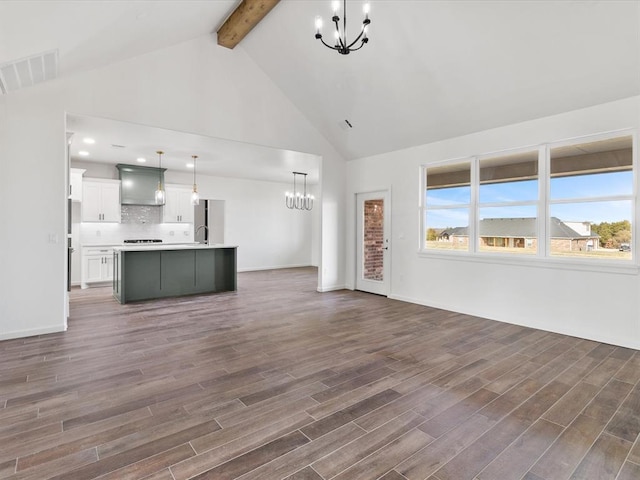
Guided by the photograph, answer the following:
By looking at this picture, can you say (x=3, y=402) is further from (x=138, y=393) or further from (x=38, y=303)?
(x=38, y=303)

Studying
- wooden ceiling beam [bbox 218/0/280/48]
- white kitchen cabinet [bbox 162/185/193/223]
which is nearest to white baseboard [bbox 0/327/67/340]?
wooden ceiling beam [bbox 218/0/280/48]

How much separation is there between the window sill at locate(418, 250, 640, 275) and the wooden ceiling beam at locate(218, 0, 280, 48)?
14.3ft

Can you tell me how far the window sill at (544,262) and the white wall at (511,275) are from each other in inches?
0.8

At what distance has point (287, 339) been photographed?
3943 millimetres

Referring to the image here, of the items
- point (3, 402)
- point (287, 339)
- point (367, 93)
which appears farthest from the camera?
point (367, 93)

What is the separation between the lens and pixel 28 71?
3.43m

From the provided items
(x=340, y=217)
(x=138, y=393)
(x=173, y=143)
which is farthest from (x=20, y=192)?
(x=340, y=217)

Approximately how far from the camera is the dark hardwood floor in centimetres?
187

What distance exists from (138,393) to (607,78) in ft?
18.0

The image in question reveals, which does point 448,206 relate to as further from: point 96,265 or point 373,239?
point 96,265

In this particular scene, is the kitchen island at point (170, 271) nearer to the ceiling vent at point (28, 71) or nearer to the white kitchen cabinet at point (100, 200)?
the white kitchen cabinet at point (100, 200)

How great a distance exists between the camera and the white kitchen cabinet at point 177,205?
8.67 meters

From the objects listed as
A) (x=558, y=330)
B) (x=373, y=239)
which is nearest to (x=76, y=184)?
(x=373, y=239)

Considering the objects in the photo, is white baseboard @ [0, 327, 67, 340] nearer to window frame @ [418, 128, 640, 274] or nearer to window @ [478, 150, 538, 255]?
window frame @ [418, 128, 640, 274]
